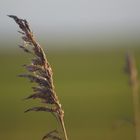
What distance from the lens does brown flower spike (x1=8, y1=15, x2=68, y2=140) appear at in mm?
3186

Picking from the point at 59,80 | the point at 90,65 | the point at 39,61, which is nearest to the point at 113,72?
the point at 59,80

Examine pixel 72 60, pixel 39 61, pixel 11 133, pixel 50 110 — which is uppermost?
pixel 39 61

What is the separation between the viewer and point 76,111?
19375 mm

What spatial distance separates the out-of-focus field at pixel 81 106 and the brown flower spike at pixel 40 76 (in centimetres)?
9

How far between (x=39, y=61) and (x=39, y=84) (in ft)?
0.33

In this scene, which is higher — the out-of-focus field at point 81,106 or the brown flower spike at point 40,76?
the brown flower spike at point 40,76

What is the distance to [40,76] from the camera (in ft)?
10.8

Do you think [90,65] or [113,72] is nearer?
[113,72]

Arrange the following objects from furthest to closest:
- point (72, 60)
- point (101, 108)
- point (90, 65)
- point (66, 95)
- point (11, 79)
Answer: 1. point (72, 60)
2. point (90, 65)
3. point (11, 79)
4. point (66, 95)
5. point (101, 108)

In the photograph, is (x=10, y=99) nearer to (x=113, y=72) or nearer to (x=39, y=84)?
(x=113, y=72)

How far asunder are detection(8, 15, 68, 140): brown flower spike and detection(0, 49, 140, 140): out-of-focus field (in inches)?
3.7

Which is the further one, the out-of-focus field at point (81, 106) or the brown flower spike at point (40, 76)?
the out-of-focus field at point (81, 106)

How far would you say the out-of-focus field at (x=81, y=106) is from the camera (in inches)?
494

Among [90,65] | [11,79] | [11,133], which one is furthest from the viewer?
[90,65]
